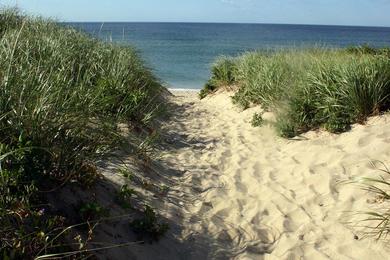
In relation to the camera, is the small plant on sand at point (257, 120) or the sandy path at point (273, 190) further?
the small plant on sand at point (257, 120)

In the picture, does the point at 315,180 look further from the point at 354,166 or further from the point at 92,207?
the point at 92,207

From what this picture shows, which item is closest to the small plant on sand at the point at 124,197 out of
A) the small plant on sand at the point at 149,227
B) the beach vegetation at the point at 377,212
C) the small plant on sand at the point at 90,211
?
the small plant on sand at the point at 149,227

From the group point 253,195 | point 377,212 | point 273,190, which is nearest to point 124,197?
point 253,195

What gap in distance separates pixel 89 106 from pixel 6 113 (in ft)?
4.88

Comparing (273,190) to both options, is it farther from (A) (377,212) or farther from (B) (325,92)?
(B) (325,92)

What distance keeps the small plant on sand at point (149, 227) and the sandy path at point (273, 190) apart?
0.28 metres

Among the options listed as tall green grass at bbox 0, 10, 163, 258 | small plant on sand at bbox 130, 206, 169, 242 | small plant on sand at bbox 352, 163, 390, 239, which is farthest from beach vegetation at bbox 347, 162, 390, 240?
tall green grass at bbox 0, 10, 163, 258

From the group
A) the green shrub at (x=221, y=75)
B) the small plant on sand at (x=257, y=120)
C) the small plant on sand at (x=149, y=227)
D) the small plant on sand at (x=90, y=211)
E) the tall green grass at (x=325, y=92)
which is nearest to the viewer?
the small plant on sand at (x=90, y=211)

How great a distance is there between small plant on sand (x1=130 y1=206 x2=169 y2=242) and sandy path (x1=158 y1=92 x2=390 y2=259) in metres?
0.28

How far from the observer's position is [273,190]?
5.84m

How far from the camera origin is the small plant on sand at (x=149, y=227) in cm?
421

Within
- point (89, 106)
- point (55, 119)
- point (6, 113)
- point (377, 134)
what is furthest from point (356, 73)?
point (6, 113)

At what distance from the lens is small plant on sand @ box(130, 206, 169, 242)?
4211 millimetres

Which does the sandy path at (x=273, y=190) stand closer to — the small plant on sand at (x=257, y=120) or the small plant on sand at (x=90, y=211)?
the small plant on sand at (x=257, y=120)
